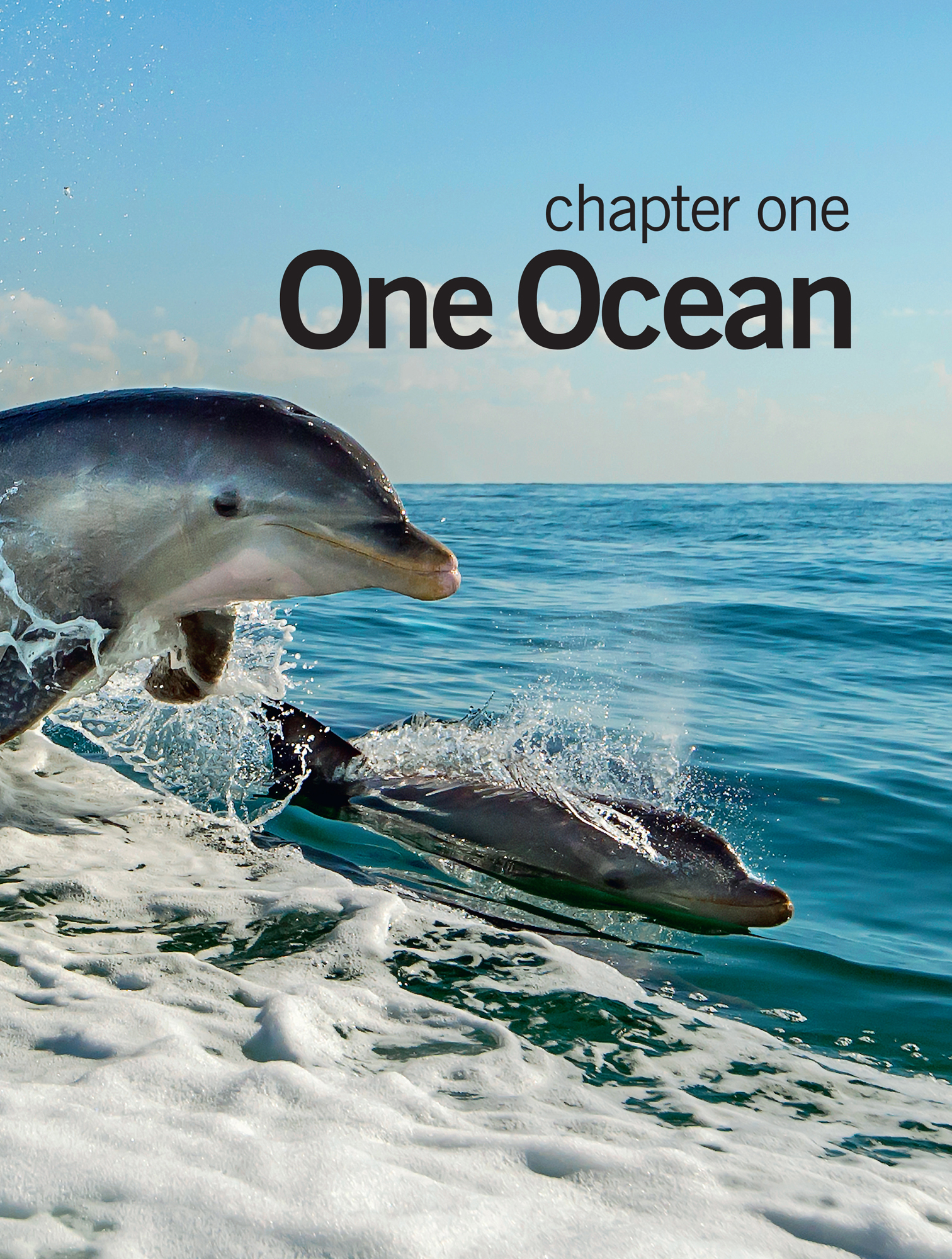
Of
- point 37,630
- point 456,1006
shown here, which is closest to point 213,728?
point 37,630

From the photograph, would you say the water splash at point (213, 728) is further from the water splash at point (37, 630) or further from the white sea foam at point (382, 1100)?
the white sea foam at point (382, 1100)

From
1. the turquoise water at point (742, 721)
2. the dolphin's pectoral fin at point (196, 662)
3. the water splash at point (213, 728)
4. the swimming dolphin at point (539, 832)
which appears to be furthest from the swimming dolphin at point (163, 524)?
the swimming dolphin at point (539, 832)

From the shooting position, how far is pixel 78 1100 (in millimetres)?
2738

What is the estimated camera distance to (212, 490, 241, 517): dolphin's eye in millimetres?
4191

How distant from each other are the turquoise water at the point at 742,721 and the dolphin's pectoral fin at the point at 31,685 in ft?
5.26

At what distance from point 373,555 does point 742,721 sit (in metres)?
5.49

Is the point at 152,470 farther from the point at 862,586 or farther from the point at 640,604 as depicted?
the point at 862,586

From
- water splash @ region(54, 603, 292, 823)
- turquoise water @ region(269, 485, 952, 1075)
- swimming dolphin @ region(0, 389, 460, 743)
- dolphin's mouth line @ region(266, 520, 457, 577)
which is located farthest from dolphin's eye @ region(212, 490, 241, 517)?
turquoise water @ region(269, 485, 952, 1075)

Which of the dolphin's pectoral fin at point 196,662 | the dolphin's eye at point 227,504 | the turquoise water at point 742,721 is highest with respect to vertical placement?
the dolphin's eye at point 227,504

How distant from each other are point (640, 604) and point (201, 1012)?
504 inches

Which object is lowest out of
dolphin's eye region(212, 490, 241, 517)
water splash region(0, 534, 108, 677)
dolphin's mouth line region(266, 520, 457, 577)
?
water splash region(0, 534, 108, 677)

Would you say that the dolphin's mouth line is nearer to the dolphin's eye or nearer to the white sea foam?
the dolphin's eye

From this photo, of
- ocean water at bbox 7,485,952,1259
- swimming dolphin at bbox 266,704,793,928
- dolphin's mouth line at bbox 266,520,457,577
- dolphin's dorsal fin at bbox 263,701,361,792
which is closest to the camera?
ocean water at bbox 7,485,952,1259

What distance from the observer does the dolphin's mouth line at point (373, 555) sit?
4.10m
